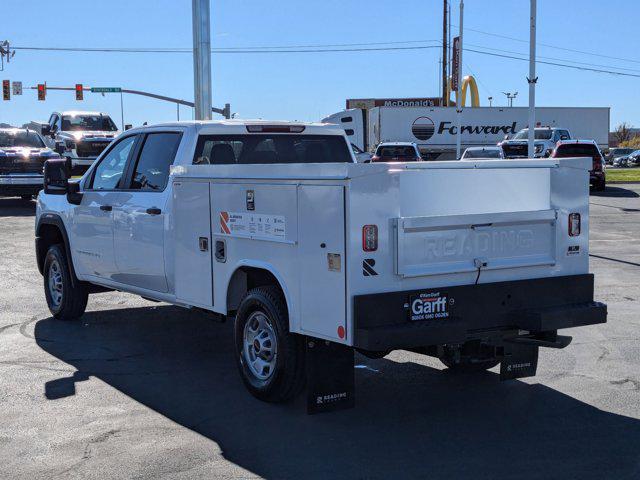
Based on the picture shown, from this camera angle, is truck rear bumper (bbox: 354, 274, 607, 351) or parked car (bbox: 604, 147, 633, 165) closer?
truck rear bumper (bbox: 354, 274, 607, 351)

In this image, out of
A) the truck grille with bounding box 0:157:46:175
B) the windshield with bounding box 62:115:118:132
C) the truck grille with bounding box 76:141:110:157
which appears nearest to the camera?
the truck grille with bounding box 0:157:46:175

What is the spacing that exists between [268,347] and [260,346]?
8 cm

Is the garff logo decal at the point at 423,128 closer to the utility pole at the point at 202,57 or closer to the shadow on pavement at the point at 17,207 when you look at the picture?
the shadow on pavement at the point at 17,207

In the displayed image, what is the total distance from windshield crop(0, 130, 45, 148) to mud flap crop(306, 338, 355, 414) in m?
21.2

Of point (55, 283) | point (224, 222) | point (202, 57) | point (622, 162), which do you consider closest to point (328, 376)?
point (224, 222)

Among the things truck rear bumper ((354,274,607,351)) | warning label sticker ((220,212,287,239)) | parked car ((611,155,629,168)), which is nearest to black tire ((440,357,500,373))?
truck rear bumper ((354,274,607,351))

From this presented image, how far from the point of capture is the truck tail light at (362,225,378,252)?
212 inches

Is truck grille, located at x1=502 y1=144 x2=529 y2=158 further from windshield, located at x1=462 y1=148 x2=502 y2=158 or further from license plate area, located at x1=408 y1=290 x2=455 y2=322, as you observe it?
license plate area, located at x1=408 y1=290 x2=455 y2=322

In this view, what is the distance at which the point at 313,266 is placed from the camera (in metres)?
5.64

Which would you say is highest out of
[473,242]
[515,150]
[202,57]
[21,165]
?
[202,57]

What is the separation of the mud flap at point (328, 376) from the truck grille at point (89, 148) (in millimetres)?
27984

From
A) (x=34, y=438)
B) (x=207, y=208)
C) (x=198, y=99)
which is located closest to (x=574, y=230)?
(x=207, y=208)

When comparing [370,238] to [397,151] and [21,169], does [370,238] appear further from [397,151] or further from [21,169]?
[397,151]

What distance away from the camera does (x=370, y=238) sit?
5406 millimetres
